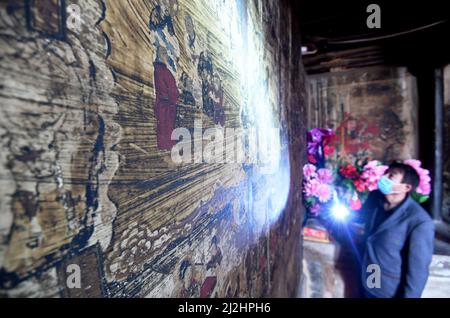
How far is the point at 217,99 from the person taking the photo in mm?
730

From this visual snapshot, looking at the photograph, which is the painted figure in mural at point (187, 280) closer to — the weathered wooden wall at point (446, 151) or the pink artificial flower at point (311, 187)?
the pink artificial flower at point (311, 187)

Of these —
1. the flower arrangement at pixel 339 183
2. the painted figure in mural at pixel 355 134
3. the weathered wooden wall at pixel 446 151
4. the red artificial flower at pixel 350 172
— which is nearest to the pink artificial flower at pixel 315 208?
the flower arrangement at pixel 339 183

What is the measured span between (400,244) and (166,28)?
2.89 meters

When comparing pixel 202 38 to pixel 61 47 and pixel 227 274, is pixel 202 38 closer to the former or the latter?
pixel 61 47

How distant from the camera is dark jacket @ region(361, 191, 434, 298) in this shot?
2.12 m

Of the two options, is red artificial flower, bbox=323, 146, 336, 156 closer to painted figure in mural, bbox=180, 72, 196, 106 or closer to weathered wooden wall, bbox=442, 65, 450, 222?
weathered wooden wall, bbox=442, 65, 450, 222

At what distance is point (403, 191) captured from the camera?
2406 millimetres

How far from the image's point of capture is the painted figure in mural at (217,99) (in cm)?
70

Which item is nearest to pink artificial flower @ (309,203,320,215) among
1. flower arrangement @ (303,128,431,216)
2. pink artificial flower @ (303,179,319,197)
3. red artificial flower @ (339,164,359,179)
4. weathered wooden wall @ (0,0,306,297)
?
flower arrangement @ (303,128,431,216)

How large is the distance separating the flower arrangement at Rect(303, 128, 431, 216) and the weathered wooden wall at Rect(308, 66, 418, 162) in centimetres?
69

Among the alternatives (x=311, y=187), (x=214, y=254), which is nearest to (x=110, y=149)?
(x=214, y=254)

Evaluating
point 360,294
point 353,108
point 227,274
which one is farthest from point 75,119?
point 353,108

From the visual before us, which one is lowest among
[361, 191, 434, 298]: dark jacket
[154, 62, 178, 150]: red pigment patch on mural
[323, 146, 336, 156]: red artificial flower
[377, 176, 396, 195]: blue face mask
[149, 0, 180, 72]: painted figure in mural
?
[361, 191, 434, 298]: dark jacket
